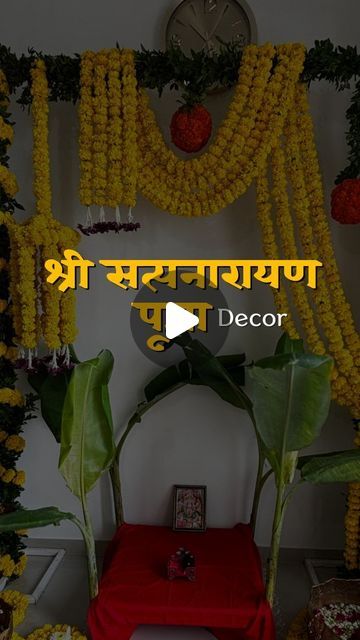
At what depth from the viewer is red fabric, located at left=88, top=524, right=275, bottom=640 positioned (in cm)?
160

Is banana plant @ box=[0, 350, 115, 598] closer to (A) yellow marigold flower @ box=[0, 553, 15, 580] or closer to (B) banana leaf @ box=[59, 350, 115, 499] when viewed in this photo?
(B) banana leaf @ box=[59, 350, 115, 499]

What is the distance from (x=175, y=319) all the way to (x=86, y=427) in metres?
0.69

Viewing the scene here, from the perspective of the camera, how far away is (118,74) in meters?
1.73

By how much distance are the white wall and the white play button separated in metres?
0.18

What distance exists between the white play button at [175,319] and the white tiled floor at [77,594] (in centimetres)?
106

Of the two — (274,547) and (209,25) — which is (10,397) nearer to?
(274,547)

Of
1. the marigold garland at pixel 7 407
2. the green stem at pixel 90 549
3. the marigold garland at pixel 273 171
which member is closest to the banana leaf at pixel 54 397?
the marigold garland at pixel 7 407

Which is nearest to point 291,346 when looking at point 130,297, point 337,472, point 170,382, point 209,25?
point 337,472

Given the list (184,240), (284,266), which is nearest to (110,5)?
(184,240)

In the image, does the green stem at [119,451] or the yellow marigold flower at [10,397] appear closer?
the yellow marigold flower at [10,397]

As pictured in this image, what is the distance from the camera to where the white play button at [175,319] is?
6.89 ft

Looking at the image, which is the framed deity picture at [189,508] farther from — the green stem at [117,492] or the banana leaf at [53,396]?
the banana leaf at [53,396]

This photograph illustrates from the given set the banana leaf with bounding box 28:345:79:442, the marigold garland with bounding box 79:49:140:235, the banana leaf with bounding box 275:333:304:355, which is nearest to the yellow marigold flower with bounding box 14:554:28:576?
the banana leaf with bounding box 28:345:79:442

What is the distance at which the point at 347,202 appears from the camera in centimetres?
169
